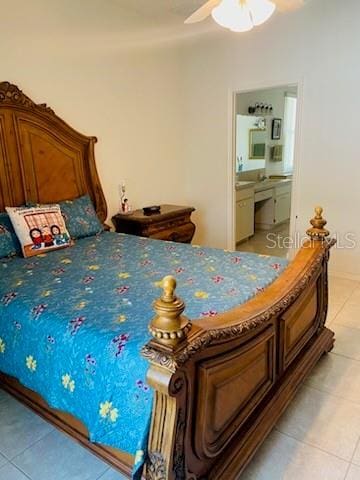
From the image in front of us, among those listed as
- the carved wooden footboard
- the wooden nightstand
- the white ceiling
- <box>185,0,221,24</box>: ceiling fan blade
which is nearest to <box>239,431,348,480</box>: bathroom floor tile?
the carved wooden footboard

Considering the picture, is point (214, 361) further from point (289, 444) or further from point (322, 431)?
point (322, 431)

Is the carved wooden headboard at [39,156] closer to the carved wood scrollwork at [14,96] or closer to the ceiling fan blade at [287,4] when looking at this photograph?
the carved wood scrollwork at [14,96]

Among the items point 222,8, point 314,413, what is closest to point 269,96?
point 222,8

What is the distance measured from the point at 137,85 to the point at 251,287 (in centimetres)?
294

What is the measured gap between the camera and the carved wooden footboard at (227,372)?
3.56 feet

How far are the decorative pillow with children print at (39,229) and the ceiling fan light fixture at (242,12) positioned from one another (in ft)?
5.82

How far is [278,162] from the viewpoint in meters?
6.71

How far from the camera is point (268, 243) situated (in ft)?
17.4

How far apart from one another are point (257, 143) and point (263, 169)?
48cm

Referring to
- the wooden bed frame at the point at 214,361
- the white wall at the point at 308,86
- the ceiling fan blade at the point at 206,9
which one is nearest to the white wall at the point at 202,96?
the white wall at the point at 308,86

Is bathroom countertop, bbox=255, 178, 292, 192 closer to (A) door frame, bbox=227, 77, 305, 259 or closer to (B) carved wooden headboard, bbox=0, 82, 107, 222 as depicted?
(A) door frame, bbox=227, 77, 305, 259

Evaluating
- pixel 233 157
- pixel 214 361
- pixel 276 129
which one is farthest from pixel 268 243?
pixel 214 361

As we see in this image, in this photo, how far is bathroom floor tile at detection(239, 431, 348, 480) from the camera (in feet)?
5.29

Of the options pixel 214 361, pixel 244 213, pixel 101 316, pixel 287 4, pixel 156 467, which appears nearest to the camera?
pixel 156 467
